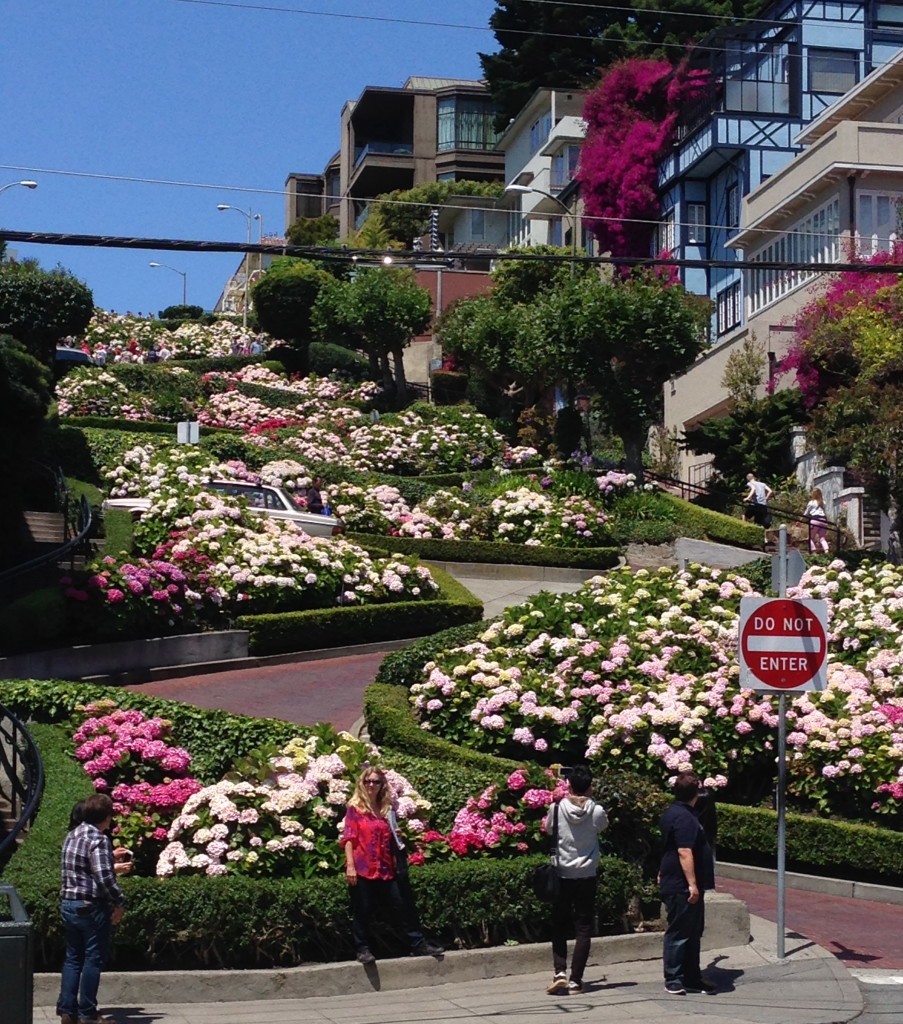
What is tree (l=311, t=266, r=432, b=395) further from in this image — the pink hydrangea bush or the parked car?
the pink hydrangea bush

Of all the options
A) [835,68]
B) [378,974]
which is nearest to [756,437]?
[835,68]

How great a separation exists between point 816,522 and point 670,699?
54.5 ft

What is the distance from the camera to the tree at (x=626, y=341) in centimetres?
3741

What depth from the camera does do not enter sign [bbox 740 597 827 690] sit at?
12828mm

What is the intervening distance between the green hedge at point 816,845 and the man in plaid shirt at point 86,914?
712 centimetres

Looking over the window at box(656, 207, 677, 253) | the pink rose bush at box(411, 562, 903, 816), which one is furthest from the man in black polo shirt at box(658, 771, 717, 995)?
the window at box(656, 207, 677, 253)

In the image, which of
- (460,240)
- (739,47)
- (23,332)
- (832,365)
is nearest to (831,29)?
(739,47)

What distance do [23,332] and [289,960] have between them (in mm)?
27126

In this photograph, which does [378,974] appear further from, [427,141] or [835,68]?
[427,141]

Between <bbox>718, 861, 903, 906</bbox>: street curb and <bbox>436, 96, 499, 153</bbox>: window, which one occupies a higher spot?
<bbox>436, 96, 499, 153</bbox>: window

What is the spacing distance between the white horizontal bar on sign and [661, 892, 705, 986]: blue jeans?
2.18m

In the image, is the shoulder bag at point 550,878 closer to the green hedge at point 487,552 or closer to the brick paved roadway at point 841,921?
the brick paved roadway at point 841,921

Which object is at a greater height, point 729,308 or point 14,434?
point 729,308

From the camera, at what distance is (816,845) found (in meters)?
15.7
